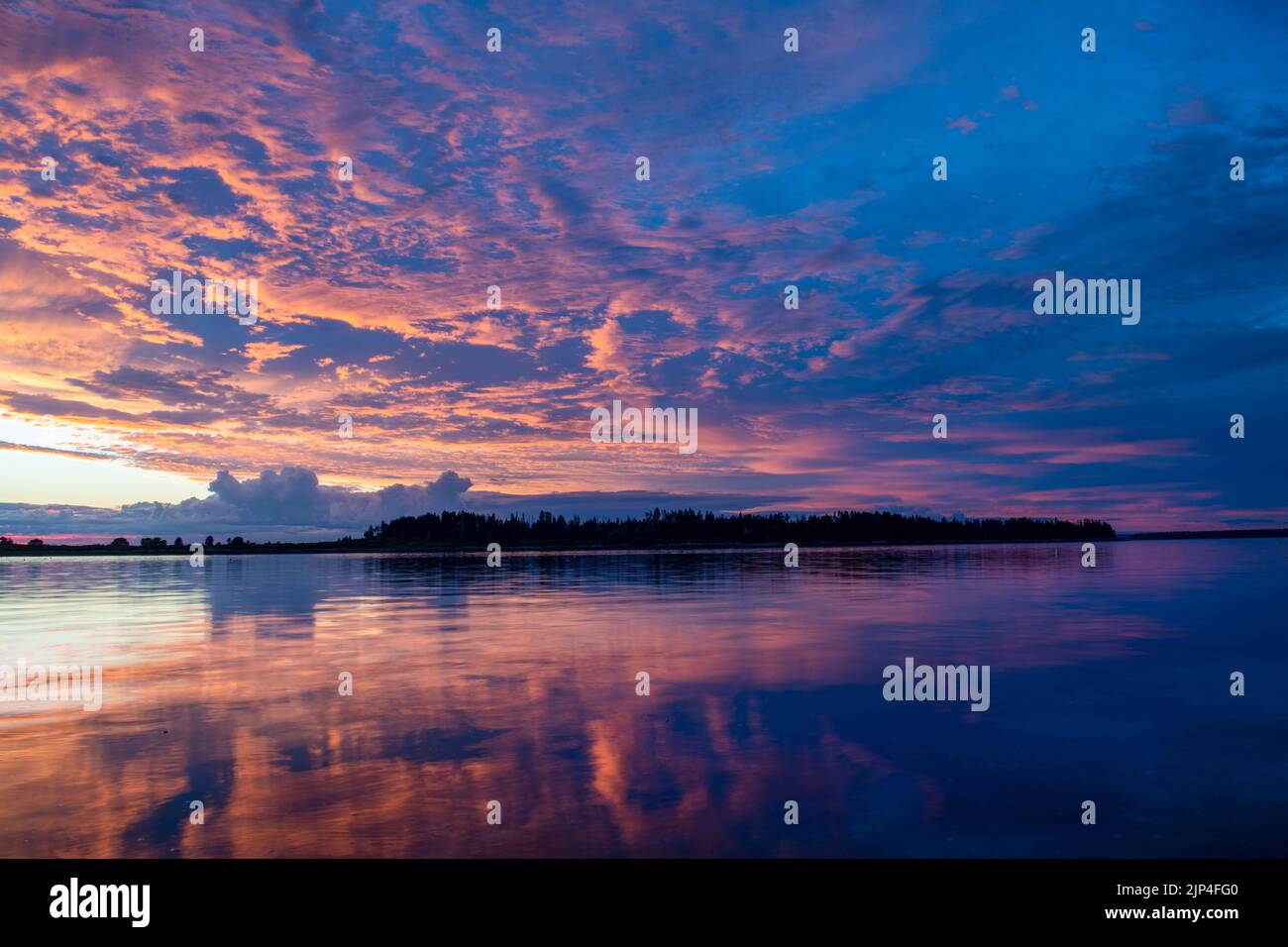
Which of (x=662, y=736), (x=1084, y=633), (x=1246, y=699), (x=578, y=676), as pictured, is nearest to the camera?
(x=662, y=736)

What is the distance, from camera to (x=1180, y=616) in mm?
29297

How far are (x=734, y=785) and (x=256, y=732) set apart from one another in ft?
26.8

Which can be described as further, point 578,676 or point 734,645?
point 734,645

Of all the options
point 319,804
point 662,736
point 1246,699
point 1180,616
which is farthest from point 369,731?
point 1180,616

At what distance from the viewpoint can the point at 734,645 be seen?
72.1ft

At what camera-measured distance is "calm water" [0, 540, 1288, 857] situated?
9.01 m

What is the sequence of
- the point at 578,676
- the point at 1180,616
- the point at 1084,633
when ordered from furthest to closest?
the point at 1180,616 < the point at 1084,633 < the point at 578,676

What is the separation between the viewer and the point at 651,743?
41.2 feet

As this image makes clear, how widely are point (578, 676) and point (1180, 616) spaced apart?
946 inches

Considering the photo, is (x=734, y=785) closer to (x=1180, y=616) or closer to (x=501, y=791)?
(x=501, y=791)

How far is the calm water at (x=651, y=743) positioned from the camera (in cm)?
901

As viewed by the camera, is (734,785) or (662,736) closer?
(734,785)
